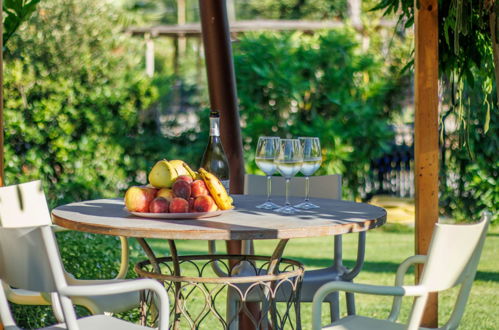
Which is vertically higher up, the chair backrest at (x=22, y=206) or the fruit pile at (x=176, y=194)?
the fruit pile at (x=176, y=194)

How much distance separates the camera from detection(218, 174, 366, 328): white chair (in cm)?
372

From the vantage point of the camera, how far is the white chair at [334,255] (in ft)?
12.2

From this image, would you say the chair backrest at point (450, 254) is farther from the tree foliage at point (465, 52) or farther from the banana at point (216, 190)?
the tree foliage at point (465, 52)

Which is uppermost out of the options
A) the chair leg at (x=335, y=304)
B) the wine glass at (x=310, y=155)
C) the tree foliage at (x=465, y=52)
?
the tree foliage at (x=465, y=52)

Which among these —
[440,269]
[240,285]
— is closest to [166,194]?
[240,285]

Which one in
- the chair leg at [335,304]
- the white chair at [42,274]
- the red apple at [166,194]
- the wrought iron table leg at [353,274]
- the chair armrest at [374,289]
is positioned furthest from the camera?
the wrought iron table leg at [353,274]

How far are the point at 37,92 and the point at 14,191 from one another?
499cm

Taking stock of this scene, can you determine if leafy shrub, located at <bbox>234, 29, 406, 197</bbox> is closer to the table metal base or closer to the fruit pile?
the table metal base

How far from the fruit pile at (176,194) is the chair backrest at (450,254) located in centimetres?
86

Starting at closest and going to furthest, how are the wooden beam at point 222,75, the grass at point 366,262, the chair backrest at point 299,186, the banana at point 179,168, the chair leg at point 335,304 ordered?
the banana at point 179,168 < the chair leg at point 335,304 < the chair backrest at point 299,186 < the wooden beam at point 222,75 < the grass at point 366,262

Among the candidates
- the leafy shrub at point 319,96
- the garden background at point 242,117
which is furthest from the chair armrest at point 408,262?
the leafy shrub at point 319,96

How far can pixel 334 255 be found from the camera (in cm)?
402

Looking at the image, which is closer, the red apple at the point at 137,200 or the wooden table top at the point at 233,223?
the wooden table top at the point at 233,223

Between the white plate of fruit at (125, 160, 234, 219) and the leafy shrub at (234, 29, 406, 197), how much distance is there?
18.5 feet
